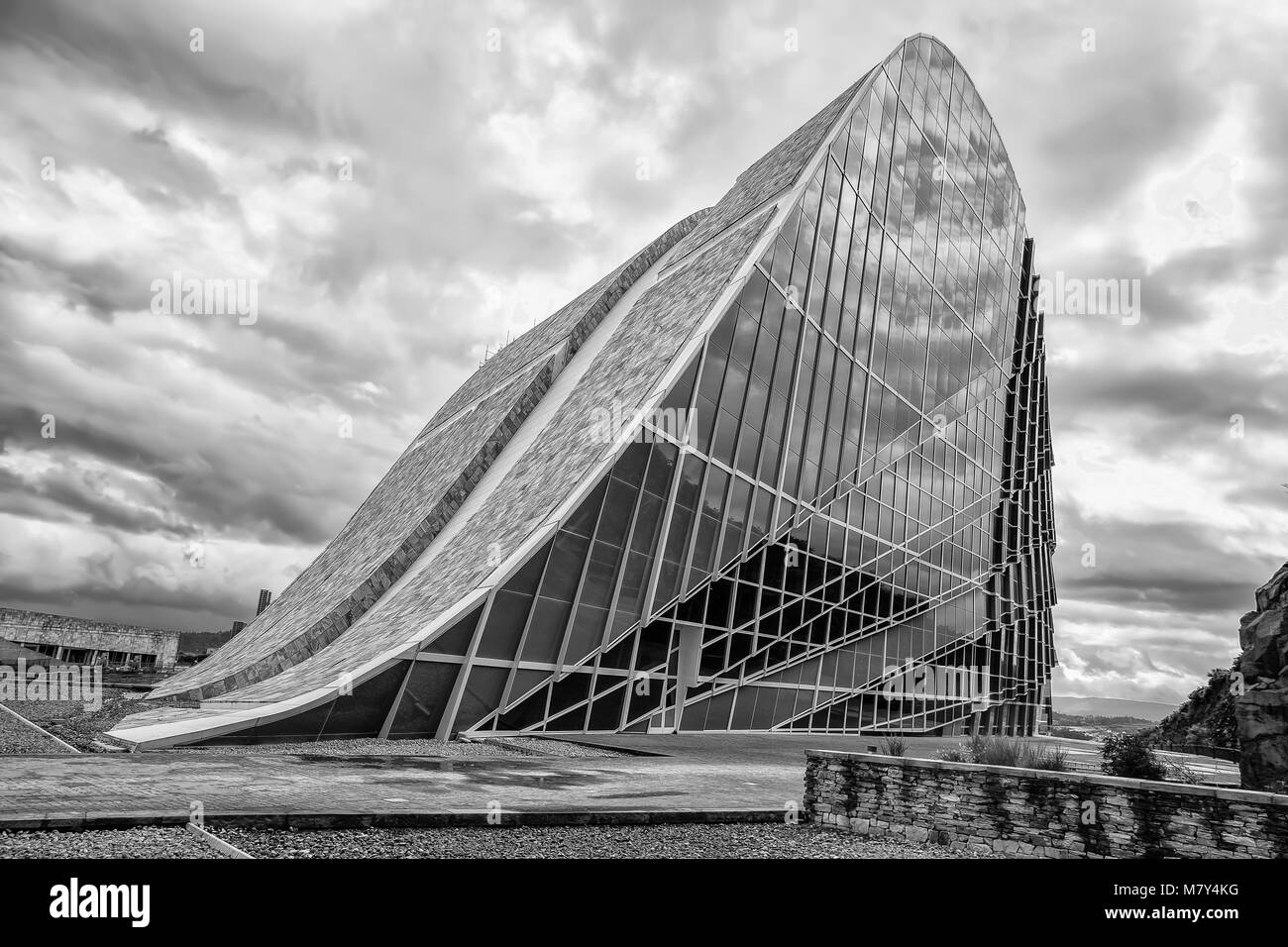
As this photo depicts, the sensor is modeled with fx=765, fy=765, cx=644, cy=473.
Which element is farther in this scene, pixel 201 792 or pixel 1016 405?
pixel 1016 405

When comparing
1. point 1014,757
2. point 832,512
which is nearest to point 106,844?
point 1014,757

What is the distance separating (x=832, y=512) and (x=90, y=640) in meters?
58.5

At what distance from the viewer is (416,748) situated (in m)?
14.5

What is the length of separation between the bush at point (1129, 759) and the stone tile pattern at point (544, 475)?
12.3m

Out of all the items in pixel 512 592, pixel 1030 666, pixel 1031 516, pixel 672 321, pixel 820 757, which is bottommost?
pixel 1030 666

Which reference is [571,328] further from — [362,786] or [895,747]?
[362,786]

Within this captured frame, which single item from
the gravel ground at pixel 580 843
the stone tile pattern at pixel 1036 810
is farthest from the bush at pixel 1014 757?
the gravel ground at pixel 580 843

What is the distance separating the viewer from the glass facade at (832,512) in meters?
18.3

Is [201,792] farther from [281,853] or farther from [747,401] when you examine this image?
[747,401]

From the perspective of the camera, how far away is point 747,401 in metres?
22.3

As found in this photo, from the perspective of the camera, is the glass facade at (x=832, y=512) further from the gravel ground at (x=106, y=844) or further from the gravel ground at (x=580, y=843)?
the gravel ground at (x=106, y=844)
